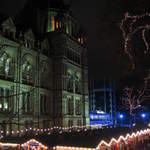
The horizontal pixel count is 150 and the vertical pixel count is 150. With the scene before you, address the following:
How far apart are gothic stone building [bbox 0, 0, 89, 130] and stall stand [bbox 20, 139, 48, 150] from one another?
17395mm

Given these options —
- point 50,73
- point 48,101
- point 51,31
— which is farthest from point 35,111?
point 51,31

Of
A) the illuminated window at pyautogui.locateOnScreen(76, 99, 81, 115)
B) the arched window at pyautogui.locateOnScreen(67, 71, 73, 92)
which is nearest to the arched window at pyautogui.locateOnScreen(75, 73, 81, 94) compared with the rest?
the illuminated window at pyautogui.locateOnScreen(76, 99, 81, 115)

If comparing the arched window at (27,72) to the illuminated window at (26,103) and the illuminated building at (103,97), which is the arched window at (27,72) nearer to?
the illuminated window at (26,103)

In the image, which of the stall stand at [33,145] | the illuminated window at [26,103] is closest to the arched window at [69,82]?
the illuminated window at [26,103]

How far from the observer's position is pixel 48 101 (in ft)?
157

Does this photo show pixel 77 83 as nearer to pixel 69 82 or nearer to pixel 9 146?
pixel 69 82

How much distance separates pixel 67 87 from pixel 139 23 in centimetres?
4118

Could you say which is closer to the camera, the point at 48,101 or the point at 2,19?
the point at 2,19

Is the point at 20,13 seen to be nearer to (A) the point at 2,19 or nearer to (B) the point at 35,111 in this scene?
(A) the point at 2,19

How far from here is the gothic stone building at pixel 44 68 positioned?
3847 cm

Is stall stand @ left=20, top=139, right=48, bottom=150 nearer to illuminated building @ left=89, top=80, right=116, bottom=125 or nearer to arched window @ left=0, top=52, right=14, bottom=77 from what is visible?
arched window @ left=0, top=52, right=14, bottom=77

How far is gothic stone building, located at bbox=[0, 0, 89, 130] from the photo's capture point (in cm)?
3847

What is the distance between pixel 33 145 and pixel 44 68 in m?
30.6

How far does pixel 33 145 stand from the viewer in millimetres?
17484
